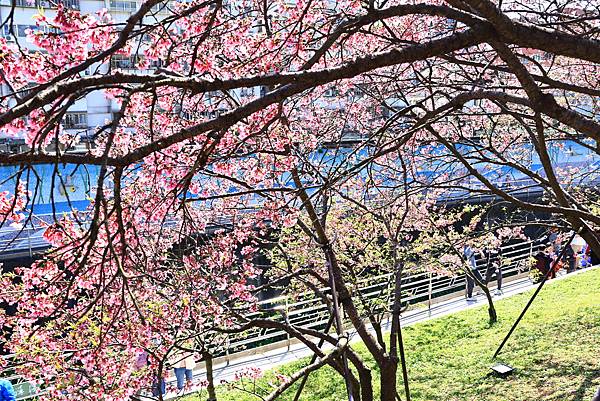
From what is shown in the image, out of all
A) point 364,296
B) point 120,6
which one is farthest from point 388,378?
point 120,6

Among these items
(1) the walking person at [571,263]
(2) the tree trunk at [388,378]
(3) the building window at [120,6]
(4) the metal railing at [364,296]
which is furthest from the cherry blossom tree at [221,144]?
(3) the building window at [120,6]

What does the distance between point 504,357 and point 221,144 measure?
5268 millimetres

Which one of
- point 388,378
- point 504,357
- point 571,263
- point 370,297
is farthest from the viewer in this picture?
point 571,263

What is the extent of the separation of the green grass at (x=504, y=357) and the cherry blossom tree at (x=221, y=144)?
142cm

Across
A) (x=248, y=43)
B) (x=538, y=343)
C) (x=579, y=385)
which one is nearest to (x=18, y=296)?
(x=248, y=43)

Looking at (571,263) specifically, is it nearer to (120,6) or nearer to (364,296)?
(364,296)

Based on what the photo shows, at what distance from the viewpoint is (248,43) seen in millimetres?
4867

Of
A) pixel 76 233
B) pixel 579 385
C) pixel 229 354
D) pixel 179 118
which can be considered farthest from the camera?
pixel 229 354

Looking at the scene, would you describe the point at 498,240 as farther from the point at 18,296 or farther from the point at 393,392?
the point at 18,296

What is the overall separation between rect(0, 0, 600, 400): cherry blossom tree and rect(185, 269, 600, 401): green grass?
1.42 meters

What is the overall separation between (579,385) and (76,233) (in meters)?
5.12

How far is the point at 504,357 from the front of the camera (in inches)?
298

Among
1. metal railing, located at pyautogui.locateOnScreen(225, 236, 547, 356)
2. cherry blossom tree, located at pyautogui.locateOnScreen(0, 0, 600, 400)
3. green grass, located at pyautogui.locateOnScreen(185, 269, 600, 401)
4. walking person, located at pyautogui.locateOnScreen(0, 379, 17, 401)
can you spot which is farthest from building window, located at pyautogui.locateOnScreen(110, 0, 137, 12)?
walking person, located at pyautogui.locateOnScreen(0, 379, 17, 401)

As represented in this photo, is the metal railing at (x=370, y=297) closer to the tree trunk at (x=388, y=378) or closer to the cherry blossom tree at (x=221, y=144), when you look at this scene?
the tree trunk at (x=388, y=378)
